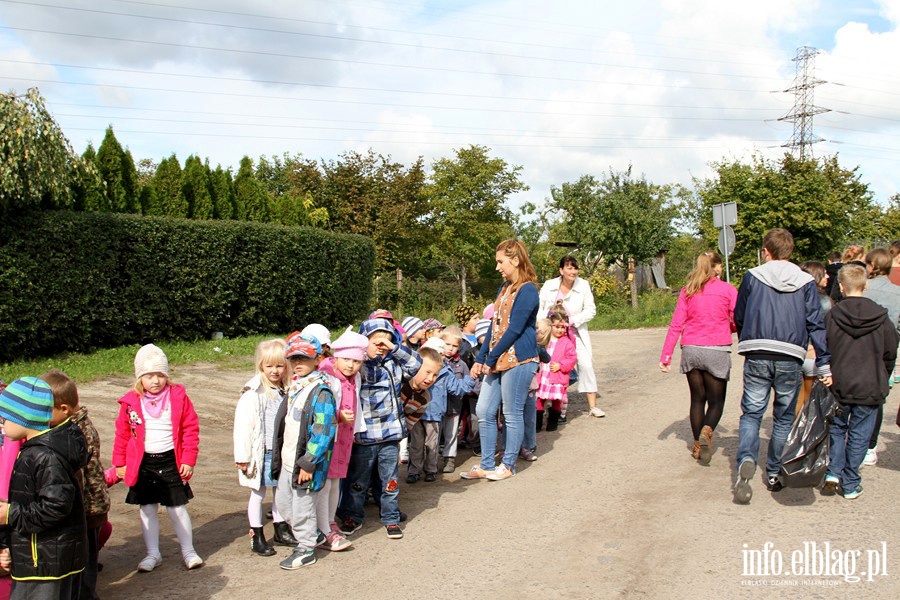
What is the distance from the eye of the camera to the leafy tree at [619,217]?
29047 mm

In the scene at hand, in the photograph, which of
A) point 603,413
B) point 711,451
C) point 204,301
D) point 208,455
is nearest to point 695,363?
point 711,451

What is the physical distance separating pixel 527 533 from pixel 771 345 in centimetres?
242

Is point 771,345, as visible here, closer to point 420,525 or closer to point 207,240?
point 420,525

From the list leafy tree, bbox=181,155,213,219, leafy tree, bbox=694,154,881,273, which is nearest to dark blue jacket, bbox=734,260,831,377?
leafy tree, bbox=181,155,213,219

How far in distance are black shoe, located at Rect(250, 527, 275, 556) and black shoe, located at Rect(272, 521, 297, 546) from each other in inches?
5.0

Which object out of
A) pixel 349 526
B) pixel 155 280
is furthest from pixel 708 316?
pixel 155 280

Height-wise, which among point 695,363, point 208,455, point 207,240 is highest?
point 207,240

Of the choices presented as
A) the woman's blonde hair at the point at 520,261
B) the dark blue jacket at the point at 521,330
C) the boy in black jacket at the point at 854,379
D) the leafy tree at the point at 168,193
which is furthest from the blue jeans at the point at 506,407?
the leafy tree at the point at 168,193

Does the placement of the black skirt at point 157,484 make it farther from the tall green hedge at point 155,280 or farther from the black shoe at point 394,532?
the tall green hedge at point 155,280

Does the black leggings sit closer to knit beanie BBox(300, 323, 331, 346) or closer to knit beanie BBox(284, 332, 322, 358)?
knit beanie BBox(300, 323, 331, 346)

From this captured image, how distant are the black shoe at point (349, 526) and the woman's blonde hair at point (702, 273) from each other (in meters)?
3.78

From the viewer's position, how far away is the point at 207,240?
50.9 ft

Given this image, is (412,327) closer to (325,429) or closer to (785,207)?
(325,429)

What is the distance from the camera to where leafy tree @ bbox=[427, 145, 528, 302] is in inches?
1636
